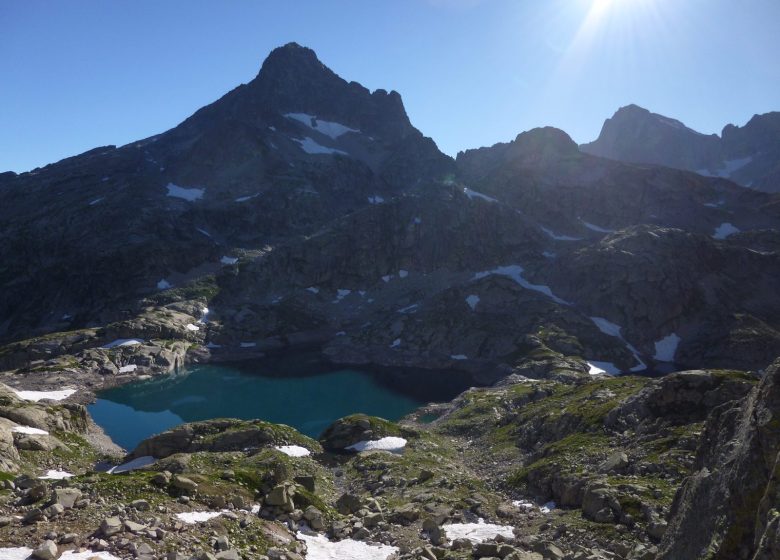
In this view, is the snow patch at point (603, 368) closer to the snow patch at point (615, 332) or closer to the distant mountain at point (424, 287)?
the distant mountain at point (424, 287)

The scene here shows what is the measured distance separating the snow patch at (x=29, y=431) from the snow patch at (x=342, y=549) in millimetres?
32107

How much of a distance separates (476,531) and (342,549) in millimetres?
8000

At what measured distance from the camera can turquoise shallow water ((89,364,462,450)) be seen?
8388 cm

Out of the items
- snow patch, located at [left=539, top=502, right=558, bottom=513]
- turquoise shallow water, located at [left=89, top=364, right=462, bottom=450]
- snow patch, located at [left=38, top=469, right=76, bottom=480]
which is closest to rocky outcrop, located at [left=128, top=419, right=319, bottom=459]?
snow patch, located at [left=38, top=469, right=76, bottom=480]

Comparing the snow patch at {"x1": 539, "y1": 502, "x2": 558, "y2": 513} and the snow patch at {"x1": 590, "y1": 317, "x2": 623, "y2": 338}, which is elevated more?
the snow patch at {"x1": 590, "y1": 317, "x2": 623, "y2": 338}

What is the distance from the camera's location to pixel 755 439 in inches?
498

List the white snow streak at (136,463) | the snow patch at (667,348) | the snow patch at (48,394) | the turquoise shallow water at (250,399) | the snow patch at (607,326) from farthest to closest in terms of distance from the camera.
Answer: the snow patch at (607,326), the snow patch at (667,348), the turquoise shallow water at (250,399), the snow patch at (48,394), the white snow streak at (136,463)

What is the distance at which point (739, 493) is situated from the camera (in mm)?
12180

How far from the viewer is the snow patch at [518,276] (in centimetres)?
15425

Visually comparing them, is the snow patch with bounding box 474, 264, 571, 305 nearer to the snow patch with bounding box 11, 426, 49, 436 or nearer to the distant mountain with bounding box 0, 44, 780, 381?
the distant mountain with bounding box 0, 44, 780, 381

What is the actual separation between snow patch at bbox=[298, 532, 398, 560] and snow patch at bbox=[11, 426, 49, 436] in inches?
1264

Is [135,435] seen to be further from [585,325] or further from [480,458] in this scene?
[585,325]

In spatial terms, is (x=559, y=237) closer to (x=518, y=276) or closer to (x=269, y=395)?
(x=518, y=276)

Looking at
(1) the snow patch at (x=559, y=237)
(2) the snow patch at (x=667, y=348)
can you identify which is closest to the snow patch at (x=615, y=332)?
(2) the snow patch at (x=667, y=348)
